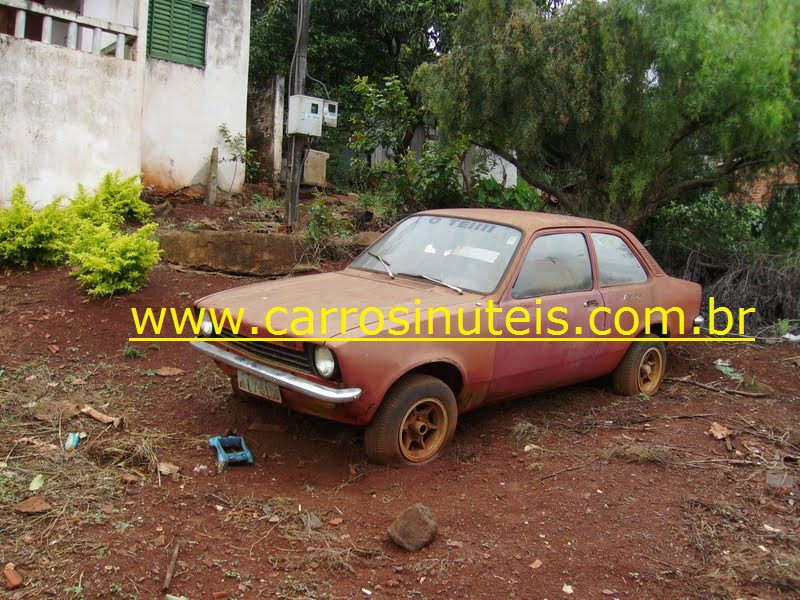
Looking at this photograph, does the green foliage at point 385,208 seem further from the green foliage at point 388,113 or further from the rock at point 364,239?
the rock at point 364,239

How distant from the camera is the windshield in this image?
457cm

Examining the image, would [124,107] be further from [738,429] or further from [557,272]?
[738,429]

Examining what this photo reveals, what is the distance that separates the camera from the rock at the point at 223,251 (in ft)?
25.0

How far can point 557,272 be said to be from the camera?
487 centimetres

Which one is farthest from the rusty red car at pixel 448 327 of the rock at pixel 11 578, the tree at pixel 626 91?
the tree at pixel 626 91

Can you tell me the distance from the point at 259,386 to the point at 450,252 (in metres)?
1.57

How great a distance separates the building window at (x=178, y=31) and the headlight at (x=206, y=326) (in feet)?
27.1

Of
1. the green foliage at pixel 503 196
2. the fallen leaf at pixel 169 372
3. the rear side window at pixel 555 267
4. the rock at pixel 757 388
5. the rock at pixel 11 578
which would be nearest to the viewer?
the rock at pixel 11 578

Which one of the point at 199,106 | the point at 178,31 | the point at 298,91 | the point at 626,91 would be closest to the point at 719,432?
the point at 626,91

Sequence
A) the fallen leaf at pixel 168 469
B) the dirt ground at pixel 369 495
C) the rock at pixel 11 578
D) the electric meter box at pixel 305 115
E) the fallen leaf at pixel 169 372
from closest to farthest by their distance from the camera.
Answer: the rock at pixel 11 578
the dirt ground at pixel 369 495
the fallen leaf at pixel 168 469
the fallen leaf at pixel 169 372
the electric meter box at pixel 305 115

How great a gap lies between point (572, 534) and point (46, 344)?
4.40 m

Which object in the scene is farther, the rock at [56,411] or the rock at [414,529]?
the rock at [56,411]

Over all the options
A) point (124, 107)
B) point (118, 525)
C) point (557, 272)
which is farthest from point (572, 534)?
point (124, 107)

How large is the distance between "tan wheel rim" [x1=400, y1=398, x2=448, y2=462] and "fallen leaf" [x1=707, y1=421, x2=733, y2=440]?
78.6 inches
